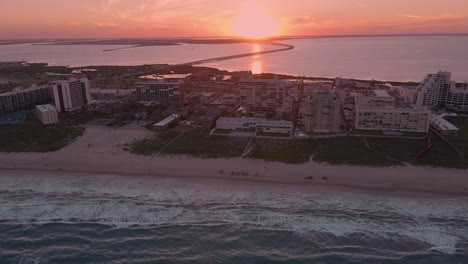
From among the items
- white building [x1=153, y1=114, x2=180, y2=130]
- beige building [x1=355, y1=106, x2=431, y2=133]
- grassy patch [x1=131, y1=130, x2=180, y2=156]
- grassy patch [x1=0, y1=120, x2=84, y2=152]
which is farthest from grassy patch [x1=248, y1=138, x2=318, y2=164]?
grassy patch [x1=0, y1=120, x2=84, y2=152]

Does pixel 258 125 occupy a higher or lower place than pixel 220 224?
higher

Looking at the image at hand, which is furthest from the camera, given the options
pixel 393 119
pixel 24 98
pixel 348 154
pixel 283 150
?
pixel 24 98

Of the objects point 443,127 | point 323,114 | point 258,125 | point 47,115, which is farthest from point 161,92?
point 443,127

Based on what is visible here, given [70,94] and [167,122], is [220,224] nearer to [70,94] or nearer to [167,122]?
[167,122]

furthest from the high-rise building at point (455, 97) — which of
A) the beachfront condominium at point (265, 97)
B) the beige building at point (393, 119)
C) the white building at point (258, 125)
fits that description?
the white building at point (258, 125)

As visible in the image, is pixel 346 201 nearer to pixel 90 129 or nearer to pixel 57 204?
pixel 57 204

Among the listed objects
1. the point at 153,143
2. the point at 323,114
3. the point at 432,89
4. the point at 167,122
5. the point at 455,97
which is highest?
the point at 432,89
